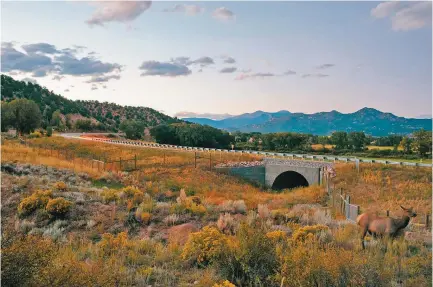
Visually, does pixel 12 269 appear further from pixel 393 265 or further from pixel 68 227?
pixel 393 265

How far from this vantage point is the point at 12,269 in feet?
21.3

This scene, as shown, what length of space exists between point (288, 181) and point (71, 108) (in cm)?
12483

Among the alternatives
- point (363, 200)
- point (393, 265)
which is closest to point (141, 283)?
point (393, 265)

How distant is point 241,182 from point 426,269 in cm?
3150

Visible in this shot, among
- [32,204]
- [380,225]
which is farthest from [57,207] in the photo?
[380,225]

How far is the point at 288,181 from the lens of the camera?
1750 inches

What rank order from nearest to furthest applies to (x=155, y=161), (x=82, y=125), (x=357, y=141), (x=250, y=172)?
(x=250, y=172) < (x=155, y=161) < (x=357, y=141) < (x=82, y=125)

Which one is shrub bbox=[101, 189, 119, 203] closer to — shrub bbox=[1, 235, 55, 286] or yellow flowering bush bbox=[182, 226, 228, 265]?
yellow flowering bush bbox=[182, 226, 228, 265]

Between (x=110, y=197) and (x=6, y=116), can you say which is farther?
(x=6, y=116)

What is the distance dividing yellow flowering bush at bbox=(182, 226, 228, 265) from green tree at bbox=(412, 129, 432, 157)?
68644 mm

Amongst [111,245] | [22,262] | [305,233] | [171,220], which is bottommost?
[171,220]

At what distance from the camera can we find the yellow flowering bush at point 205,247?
28.7 feet

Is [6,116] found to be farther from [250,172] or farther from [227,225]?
[227,225]

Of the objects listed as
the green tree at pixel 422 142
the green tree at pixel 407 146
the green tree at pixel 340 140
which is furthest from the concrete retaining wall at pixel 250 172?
the green tree at pixel 340 140
